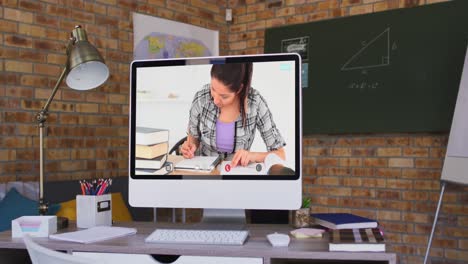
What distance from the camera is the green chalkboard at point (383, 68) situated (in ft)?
11.0

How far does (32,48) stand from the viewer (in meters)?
3.06

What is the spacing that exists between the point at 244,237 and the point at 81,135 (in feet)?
6.73

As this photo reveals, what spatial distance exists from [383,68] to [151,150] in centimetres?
231

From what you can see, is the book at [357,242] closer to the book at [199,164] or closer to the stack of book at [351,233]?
the stack of book at [351,233]

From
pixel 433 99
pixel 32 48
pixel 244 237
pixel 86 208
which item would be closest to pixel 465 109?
pixel 433 99

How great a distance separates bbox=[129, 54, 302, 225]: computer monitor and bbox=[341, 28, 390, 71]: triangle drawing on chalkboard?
6.78 ft

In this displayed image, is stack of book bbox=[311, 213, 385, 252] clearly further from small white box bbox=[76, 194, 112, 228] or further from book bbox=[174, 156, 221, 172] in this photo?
small white box bbox=[76, 194, 112, 228]

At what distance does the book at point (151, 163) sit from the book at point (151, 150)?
1cm

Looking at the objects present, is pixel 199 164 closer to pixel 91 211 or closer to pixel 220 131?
pixel 220 131

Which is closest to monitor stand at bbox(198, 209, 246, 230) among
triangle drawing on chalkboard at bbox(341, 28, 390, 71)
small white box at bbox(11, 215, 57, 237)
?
small white box at bbox(11, 215, 57, 237)

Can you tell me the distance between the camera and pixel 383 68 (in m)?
3.63

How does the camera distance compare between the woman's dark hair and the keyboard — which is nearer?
the keyboard

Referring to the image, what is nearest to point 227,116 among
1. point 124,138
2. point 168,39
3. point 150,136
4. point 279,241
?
point 150,136

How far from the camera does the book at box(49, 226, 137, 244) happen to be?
161 cm
